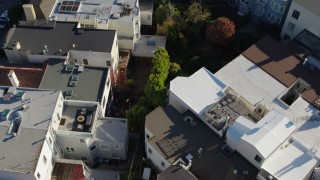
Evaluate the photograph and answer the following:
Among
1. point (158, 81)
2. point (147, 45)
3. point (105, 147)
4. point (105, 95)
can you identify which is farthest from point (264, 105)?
point (147, 45)

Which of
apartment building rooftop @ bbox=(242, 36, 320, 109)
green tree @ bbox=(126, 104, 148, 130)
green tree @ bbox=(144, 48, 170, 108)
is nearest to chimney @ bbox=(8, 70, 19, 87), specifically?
green tree @ bbox=(126, 104, 148, 130)

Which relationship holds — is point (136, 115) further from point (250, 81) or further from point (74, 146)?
point (250, 81)

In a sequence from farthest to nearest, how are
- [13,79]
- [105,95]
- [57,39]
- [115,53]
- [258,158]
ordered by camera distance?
[115,53] < [57,39] < [105,95] < [13,79] < [258,158]

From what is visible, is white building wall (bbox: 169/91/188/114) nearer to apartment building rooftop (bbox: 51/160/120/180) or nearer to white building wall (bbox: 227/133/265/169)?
white building wall (bbox: 227/133/265/169)

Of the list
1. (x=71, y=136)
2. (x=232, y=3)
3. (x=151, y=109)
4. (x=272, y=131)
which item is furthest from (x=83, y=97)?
(x=232, y=3)

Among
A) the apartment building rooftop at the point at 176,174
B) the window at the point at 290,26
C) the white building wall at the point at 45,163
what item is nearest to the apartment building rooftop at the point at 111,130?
the white building wall at the point at 45,163

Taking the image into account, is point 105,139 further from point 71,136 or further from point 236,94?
point 236,94
